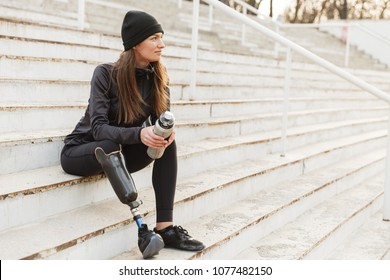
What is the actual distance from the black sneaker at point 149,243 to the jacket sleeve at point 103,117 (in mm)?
391

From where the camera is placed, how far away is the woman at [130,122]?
233 cm

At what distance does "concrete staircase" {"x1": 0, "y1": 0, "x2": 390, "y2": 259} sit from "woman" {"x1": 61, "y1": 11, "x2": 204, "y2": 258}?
0.34 ft

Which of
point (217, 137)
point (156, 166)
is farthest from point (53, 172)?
point (217, 137)

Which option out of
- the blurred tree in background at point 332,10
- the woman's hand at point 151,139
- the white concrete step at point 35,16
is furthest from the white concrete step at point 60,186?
the blurred tree in background at point 332,10

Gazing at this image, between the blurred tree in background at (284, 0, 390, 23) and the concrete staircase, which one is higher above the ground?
the blurred tree in background at (284, 0, 390, 23)

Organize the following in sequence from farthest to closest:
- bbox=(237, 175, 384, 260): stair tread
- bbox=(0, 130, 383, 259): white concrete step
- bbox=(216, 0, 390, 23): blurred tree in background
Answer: bbox=(216, 0, 390, 23): blurred tree in background
bbox=(237, 175, 384, 260): stair tread
bbox=(0, 130, 383, 259): white concrete step

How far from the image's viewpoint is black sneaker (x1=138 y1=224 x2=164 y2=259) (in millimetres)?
2145

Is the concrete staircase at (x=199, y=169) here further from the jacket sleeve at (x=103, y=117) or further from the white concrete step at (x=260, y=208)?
the jacket sleeve at (x=103, y=117)

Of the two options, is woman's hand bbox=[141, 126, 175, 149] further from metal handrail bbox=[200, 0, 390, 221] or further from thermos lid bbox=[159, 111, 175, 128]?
metal handrail bbox=[200, 0, 390, 221]

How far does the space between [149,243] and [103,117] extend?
0.61 metres

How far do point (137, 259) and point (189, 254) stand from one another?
0.76ft

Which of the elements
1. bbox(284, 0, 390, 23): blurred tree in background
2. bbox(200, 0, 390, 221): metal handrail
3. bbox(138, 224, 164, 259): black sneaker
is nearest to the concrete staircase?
bbox(138, 224, 164, 259): black sneaker

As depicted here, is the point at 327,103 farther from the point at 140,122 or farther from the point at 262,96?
the point at 140,122
